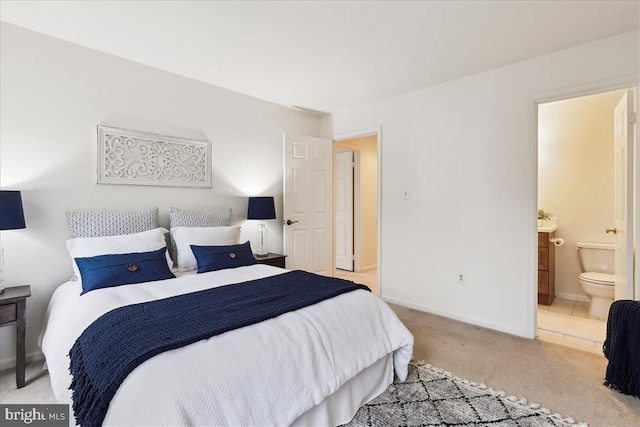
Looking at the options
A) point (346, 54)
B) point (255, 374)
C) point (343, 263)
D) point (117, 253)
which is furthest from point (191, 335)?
point (343, 263)

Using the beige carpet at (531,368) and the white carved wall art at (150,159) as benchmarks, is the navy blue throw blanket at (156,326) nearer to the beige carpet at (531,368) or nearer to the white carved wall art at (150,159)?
the beige carpet at (531,368)

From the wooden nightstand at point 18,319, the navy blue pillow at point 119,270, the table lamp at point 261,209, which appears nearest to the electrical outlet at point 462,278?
the table lamp at point 261,209

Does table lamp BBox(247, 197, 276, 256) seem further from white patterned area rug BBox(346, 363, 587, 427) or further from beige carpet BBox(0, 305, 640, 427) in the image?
white patterned area rug BBox(346, 363, 587, 427)

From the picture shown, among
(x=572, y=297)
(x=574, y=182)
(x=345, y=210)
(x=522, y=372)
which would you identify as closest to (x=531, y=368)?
(x=522, y=372)

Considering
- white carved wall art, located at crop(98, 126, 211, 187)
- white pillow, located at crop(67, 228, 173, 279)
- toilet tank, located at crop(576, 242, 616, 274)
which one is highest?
white carved wall art, located at crop(98, 126, 211, 187)

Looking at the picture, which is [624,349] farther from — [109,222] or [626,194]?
[109,222]

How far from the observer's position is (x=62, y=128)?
2531 mm

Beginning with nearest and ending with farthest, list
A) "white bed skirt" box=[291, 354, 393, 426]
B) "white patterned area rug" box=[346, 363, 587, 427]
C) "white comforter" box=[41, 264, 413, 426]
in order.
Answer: "white comforter" box=[41, 264, 413, 426] < "white bed skirt" box=[291, 354, 393, 426] < "white patterned area rug" box=[346, 363, 587, 427]

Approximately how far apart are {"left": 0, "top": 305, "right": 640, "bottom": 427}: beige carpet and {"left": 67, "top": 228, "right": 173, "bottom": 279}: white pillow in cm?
78

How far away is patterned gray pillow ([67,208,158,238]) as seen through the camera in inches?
97.2

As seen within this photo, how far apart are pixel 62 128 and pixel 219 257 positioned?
62.0 inches

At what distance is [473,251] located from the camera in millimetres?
3158

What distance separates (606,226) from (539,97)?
2111mm

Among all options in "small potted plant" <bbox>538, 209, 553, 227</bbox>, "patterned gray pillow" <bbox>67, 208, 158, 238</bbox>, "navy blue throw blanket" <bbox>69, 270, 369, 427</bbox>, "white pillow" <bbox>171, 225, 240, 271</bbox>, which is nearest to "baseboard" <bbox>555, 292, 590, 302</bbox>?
"small potted plant" <bbox>538, 209, 553, 227</bbox>
